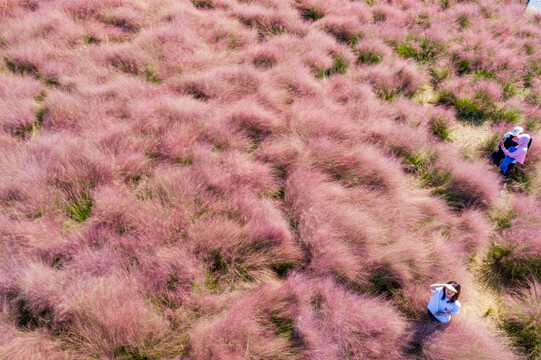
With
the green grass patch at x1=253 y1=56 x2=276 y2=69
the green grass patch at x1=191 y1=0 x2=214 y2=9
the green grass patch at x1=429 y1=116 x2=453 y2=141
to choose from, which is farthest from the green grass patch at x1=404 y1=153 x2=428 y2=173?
the green grass patch at x1=191 y1=0 x2=214 y2=9

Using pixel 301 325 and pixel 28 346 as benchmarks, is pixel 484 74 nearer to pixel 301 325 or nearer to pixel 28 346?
pixel 301 325


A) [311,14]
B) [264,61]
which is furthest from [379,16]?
[264,61]

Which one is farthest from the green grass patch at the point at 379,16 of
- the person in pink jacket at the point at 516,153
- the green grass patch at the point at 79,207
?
the green grass patch at the point at 79,207

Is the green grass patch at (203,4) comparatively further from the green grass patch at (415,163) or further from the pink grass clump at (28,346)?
the pink grass clump at (28,346)

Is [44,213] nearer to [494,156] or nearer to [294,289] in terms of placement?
[294,289]

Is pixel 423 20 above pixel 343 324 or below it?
above

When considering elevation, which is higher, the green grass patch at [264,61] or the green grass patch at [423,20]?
the green grass patch at [423,20]
